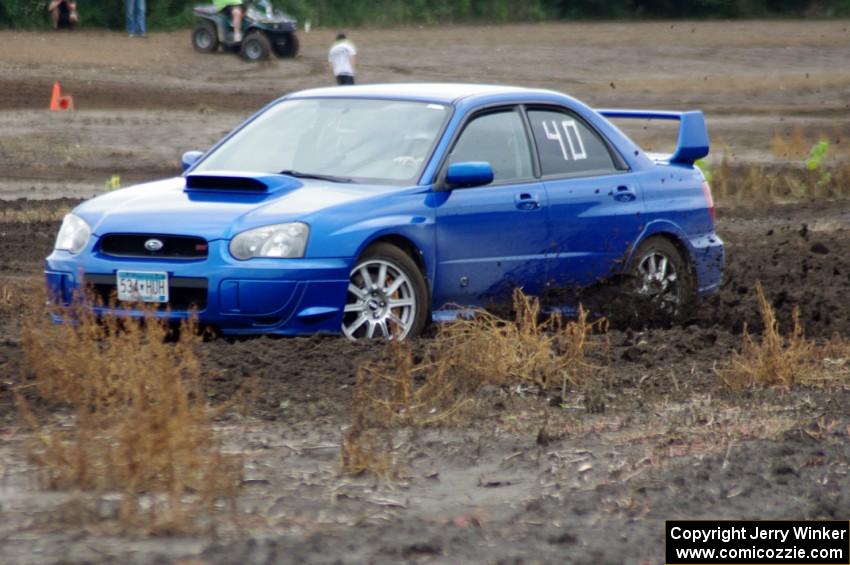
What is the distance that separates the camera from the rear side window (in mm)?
10422

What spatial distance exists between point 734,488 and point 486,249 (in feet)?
12.2

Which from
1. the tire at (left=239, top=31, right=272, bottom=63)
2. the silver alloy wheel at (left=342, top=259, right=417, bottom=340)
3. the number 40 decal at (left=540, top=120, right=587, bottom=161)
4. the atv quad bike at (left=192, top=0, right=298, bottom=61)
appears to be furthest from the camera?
the atv quad bike at (left=192, top=0, right=298, bottom=61)

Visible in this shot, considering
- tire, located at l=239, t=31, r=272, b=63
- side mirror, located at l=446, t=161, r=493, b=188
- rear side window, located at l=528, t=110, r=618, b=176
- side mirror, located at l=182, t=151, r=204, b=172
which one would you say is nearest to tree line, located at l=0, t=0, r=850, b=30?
tire, located at l=239, t=31, r=272, b=63

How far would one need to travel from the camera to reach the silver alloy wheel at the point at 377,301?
9156mm

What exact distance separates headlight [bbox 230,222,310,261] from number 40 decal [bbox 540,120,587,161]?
2.13m

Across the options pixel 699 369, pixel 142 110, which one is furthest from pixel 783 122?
pixel 699 369

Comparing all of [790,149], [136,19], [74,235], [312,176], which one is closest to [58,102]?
[790,149]

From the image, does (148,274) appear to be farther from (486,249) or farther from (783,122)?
(783,122)

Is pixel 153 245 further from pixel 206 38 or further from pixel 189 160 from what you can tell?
pixel 206 38

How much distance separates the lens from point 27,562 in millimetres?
5297

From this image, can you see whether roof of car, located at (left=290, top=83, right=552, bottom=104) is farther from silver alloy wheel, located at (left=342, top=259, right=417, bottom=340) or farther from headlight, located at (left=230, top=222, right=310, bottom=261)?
headlight, located at (left=230, top=222, right=310, bottom=261)

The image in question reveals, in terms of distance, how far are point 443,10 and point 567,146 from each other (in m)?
42.3

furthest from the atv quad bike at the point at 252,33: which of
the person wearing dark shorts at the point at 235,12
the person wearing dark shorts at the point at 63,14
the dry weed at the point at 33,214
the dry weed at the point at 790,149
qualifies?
the dry weed at the point at 33,214

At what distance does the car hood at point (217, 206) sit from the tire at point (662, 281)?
198 centimetres
